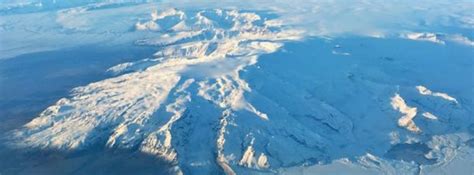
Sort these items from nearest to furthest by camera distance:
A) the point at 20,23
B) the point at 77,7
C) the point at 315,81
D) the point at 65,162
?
the point at 65,162 → the point at 315,81 → the point at 20,23 → the point at 77,7

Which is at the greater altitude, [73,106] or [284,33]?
[73,106]

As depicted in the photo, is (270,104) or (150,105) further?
(270,104)

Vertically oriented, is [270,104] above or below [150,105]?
below

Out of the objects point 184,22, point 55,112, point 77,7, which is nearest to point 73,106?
point 55,112

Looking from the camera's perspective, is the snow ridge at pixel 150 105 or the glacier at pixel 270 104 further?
the snow ridge at pixel 150 105

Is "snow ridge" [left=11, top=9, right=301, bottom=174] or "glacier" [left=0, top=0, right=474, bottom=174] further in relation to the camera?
"snow ridge" [left=11, top=9, right=301, bottom=174]

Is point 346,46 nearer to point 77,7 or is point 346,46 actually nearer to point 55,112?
point 55,112

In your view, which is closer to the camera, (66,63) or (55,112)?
(55,112)

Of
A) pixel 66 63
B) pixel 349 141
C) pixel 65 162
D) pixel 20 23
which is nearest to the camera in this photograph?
pixel 65 162
